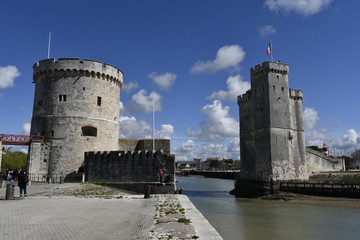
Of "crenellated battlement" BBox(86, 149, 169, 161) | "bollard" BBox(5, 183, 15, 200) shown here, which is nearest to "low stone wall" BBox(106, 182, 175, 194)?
"crenellated battlement" BBox(86, 149, 169, 161)

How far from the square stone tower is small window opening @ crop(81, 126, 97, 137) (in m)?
21.0

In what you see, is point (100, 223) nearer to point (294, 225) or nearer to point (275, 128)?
point (294, 225)

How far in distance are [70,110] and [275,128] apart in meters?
24.2

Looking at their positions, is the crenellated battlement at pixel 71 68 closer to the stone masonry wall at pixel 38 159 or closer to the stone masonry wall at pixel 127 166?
the stone masonry wall at pixel 38 159

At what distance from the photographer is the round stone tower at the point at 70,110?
25438 millimetres

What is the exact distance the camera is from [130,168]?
2233 centimetres

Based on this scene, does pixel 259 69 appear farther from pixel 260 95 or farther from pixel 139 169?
pixel 139 169

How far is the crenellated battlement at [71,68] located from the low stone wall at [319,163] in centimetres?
2983

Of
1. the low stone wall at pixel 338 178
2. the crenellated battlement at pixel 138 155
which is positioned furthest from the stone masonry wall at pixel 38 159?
the low stone wall at pixel 338 178

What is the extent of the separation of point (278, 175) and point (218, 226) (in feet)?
67.9

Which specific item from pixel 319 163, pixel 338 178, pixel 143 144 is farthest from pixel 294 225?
pixel 319 163

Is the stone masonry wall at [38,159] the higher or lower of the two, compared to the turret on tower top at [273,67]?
lower

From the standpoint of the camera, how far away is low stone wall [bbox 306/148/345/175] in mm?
38969

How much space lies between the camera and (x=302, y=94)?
38.9 meters
